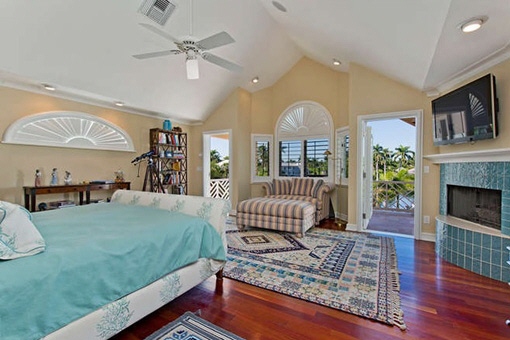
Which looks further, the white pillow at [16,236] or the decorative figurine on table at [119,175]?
the decorative figurine on table at [119,175]

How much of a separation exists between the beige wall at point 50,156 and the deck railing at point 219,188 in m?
2.12

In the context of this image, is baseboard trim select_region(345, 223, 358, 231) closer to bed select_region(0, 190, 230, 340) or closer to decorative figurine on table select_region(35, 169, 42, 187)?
bed select_region(0, 190, 230, 340)

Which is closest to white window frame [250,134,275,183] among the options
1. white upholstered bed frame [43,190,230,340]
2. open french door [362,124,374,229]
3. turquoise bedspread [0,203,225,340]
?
open french door [362,124,374,229]

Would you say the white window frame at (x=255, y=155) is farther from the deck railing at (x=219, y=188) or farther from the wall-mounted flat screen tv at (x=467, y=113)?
the wall-mounted flat screen tv at (x=467, y=113)

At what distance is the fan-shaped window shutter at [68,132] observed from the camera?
3.57 m

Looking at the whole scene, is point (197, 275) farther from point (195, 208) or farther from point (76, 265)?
point (76, 265)

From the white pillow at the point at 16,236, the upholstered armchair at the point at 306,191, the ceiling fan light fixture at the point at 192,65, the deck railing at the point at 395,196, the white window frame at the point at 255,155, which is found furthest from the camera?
the deck railing at the point at 395,196

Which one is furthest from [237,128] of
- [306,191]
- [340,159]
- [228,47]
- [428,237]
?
[428,237]

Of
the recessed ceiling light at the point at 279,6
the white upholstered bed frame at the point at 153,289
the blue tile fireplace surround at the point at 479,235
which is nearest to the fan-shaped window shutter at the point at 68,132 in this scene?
the white upholstered bed frame at the point at 153,289

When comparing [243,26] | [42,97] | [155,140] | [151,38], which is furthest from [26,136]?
[243,26]

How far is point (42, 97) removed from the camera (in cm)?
378

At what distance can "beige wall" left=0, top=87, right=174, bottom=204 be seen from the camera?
3475 millimetres

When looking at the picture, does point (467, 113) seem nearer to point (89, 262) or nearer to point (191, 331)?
point (191, 331)

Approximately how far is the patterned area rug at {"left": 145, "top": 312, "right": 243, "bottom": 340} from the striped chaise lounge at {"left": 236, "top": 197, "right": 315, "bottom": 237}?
7.71 ft
